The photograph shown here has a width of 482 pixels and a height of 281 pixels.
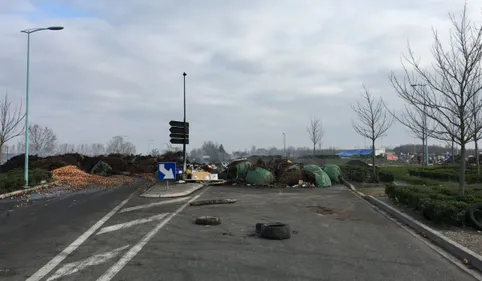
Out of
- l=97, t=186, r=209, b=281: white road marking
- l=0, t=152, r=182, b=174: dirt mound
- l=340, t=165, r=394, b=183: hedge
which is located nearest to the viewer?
l=97, t=186, r=209, b=281: white road marking

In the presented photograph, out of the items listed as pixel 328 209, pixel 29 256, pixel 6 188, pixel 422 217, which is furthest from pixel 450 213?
pixel 6 188

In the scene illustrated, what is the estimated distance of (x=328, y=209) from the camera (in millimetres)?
14820

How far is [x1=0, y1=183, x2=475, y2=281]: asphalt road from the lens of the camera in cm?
655

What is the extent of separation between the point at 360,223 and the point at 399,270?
5043mm

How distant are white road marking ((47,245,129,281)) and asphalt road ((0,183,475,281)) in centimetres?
1

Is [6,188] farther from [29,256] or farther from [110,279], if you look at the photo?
[110,279]

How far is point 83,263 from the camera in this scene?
23.1 ft

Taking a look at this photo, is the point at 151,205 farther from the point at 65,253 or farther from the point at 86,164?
the point at 86,164

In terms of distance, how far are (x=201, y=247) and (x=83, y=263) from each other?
220cm

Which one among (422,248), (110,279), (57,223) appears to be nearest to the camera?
(110,279)

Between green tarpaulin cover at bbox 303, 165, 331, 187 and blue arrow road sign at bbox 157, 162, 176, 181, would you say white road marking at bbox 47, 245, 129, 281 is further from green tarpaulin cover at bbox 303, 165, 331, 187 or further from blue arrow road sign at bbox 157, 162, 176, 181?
green tarpaulin cover at bbox 303, 165, 331, 187

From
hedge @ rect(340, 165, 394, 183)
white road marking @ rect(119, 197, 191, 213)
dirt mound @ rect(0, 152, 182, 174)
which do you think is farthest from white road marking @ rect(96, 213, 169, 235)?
dirt mound @ rect(0, 152, 182, 174)

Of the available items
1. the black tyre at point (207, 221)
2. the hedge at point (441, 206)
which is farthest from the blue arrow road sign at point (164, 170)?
the hedge at point (441, 206)

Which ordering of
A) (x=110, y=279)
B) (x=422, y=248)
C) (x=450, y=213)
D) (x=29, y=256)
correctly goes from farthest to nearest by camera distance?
(x=450, y=213)
(x=422, y=248)
(x=29, y=256)
(x=110, y=279)
